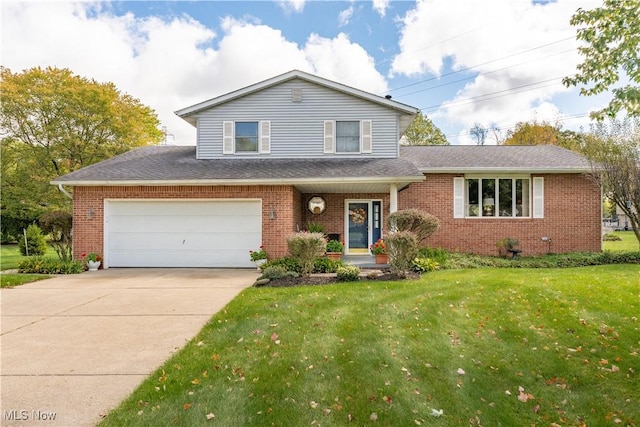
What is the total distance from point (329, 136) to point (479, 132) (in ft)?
97.8

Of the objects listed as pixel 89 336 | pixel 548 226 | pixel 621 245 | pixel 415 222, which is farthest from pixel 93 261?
pixel 621 245

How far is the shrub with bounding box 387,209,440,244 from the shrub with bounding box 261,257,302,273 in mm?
2981

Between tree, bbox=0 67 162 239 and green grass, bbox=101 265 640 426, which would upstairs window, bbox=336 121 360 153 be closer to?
green grass, bbox=101 265 640 426

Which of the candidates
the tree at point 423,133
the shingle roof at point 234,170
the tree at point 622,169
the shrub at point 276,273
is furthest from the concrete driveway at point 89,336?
the tree at point 423,133

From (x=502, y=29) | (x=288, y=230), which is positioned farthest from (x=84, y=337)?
(x=502, y=29)

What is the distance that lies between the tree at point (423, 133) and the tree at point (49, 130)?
70.7ft

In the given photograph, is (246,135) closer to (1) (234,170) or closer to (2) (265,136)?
(2) (265,136)

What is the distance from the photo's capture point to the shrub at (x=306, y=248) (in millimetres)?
9164

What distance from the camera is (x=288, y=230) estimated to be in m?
11.2

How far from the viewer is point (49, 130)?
2002 cm

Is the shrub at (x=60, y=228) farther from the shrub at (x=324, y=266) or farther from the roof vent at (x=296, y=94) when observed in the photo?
the roof vent at (x=296, y=94)

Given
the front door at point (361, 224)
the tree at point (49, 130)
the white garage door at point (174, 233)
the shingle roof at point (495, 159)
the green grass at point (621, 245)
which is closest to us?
the white garage door at point (174, 233)

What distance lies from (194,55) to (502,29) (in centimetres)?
1135

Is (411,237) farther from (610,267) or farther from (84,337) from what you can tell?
(84,337)
